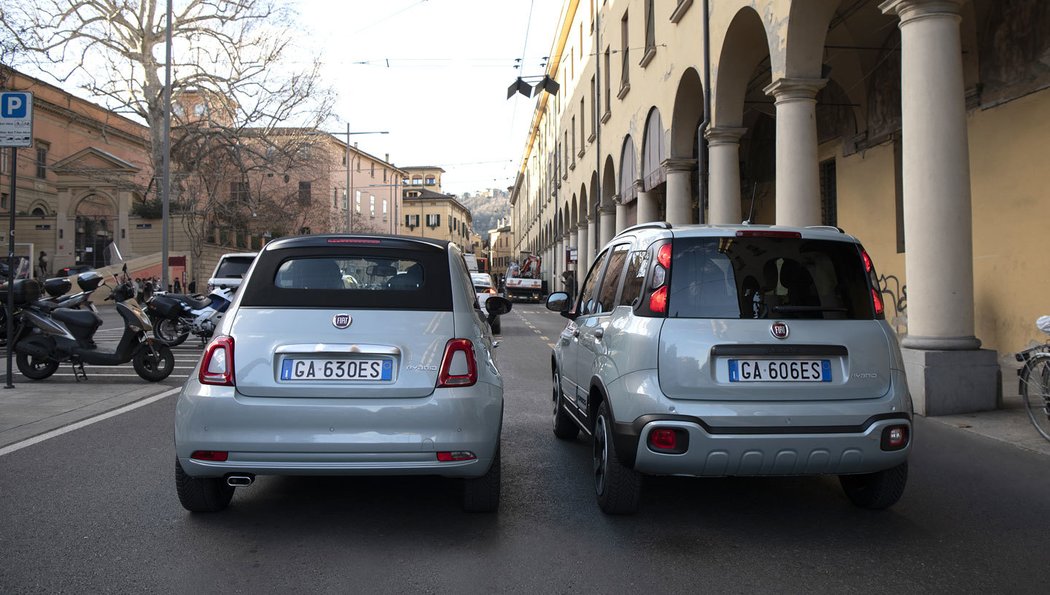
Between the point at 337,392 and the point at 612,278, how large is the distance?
7.00 ft

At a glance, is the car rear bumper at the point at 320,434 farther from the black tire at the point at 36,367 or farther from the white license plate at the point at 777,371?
the black tire at the point at 36,367

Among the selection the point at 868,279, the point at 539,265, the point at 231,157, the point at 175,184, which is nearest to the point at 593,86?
the point at 231,157

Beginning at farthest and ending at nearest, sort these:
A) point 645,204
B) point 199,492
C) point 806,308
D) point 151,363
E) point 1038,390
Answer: point 645,204 → point 151,363 → point 1038,390 → point 199,492 → point 806,308

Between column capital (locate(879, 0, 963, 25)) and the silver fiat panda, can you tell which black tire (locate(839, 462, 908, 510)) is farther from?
column capital (locate(879, 0, 963, 25))

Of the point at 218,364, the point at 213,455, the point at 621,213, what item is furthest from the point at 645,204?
the point at 213,455

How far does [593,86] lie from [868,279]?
29427mm

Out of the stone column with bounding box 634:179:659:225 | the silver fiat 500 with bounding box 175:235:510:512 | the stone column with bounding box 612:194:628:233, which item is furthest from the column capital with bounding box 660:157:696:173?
the silver fiat 500 with bounding box 175:235:510:512

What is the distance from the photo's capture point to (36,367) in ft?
32.3

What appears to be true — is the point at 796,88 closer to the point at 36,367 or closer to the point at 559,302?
the point at 559,302

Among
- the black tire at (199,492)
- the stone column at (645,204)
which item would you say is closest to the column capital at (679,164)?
the stone column at (645,204)

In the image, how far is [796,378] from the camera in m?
3.99

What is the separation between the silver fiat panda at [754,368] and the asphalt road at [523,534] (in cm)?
37

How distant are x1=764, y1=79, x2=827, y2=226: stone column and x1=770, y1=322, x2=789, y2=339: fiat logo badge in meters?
7.45

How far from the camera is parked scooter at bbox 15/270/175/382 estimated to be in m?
9.58
